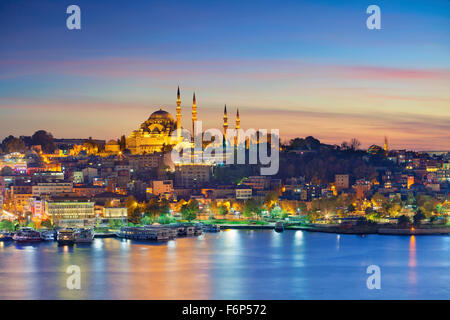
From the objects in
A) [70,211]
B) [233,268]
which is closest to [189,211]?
[70,211]

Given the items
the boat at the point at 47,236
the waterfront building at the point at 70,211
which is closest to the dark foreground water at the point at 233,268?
the boat at the point at 47,236

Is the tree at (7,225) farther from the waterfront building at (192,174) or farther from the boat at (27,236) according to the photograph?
the waterfront building at (192,174)

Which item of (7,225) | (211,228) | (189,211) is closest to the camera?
(7,225)

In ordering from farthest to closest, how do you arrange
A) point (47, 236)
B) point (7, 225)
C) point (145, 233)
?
point (7, 225), point (145, 233), point (47, 236)

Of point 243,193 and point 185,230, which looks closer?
point 185,230

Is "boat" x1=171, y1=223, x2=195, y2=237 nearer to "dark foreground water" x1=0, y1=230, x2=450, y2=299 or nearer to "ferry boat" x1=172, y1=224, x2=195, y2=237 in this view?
"ferry boat" x1=172, y1=224, x2=195, y2=237

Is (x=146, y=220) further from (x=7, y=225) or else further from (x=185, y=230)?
(x=7, y=225)
